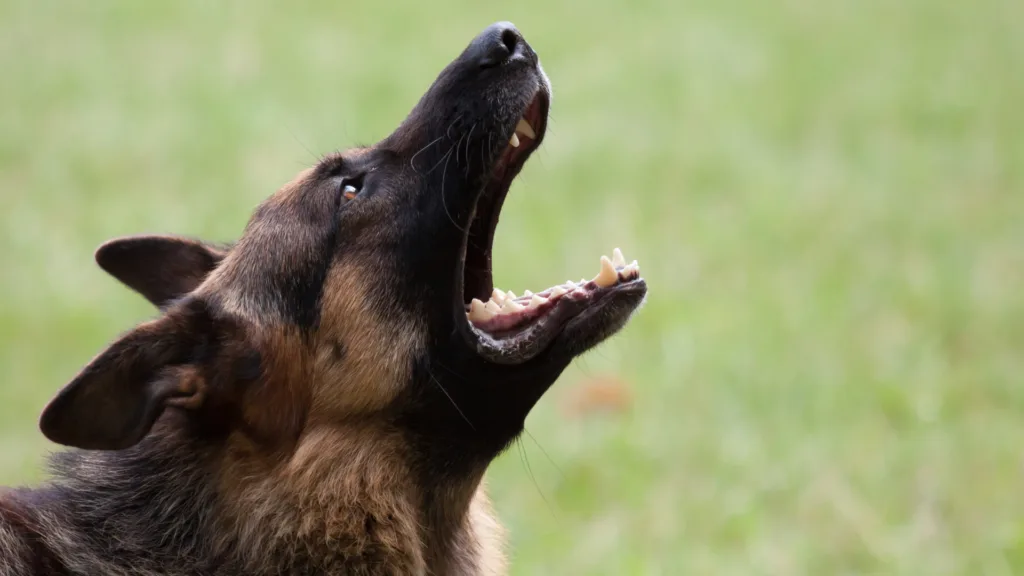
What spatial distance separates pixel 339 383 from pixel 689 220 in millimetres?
6042

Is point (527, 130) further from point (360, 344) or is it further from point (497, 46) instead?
point (360, 344)

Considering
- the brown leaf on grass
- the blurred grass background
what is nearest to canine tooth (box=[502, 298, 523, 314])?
the blurred grass background

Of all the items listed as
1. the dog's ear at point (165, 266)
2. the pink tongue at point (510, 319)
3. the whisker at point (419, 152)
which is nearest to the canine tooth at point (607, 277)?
the pink tongue at point (510, 319)

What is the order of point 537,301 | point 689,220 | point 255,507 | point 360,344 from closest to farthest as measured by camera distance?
point 255,507
point 360,344
point 537,301
point 689,220

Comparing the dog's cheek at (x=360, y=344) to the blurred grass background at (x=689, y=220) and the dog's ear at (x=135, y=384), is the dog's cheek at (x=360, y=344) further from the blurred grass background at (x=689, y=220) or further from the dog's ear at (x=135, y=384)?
the blurred grass background at (x=689, y=220)

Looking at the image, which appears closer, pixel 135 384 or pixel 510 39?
pixel 135 384

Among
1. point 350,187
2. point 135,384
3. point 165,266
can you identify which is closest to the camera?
point 135,384

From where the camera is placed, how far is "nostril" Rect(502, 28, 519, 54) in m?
4.16

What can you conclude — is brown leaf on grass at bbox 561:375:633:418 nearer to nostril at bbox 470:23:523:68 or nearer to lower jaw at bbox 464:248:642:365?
lower jaw at bbox 464:248:642:365

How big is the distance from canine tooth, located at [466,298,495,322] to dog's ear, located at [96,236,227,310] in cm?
111

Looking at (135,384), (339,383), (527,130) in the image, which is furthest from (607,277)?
(135,384)

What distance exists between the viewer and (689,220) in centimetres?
948

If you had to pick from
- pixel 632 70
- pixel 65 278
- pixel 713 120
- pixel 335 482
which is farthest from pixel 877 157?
pixel 335 482

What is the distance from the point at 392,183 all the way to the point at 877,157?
7.46m
